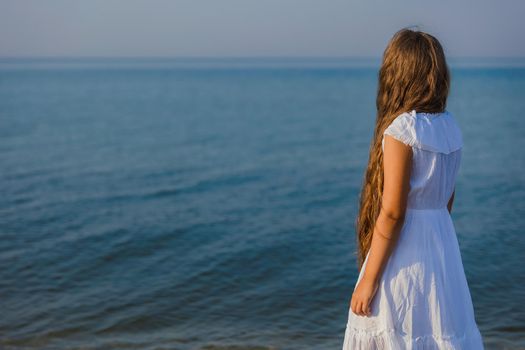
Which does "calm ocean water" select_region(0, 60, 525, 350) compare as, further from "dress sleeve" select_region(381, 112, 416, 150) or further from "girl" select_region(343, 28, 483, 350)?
"dress sleeve" select_region(381, 112, 416, 150)

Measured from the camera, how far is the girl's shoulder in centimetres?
295

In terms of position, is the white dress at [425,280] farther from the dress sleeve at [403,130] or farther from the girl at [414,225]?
the dress sleeve at [403,130]

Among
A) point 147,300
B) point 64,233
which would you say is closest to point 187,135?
Answer: point 64,233

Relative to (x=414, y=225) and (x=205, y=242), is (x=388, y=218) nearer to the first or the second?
(x=414, y=225)

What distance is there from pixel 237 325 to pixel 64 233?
16.4 feet

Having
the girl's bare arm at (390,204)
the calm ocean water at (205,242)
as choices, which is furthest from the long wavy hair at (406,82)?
the calm ocean water at (205,242)

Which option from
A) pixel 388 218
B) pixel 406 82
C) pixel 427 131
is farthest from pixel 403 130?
pixel 388 218

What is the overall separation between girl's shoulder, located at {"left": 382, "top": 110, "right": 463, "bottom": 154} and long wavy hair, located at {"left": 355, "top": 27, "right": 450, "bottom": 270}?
Result: 5 cm

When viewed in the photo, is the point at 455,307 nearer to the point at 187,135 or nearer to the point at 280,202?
the point at 280,202

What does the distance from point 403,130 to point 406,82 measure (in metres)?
0.26

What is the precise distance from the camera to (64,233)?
1161 cm

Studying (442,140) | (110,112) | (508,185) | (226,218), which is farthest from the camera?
(110,112)

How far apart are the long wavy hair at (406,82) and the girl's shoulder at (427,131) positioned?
0.05 metres

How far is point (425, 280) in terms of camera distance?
10.3 ft
